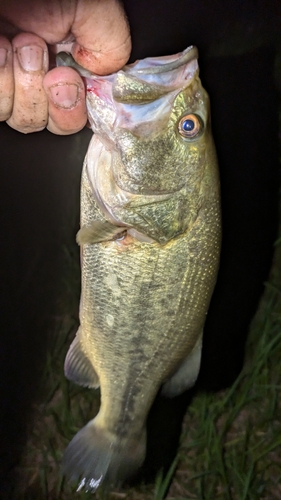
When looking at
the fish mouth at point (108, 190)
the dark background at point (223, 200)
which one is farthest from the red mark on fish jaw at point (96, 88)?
the dark background at point (223, 200)

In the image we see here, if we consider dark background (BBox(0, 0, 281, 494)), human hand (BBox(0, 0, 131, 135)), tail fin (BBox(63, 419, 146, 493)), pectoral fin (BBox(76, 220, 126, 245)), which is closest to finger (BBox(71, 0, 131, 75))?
human hand (BBox(0, 0, 131, 135))

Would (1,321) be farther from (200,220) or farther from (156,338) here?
(200,220)

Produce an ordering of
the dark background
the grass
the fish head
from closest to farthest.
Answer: the fish head
the dark background
the grass

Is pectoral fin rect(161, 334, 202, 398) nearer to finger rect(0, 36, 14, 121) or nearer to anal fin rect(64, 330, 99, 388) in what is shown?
anal fin rect(64, 330, 99, 388)

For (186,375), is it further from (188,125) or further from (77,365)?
(188,125)

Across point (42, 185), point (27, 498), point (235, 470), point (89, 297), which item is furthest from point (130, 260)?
point (27, 498)

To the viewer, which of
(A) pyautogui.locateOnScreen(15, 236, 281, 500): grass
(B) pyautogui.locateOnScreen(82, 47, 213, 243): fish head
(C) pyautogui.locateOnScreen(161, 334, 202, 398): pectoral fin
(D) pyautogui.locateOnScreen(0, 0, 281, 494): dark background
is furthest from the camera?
(A) pyautogui.locateOnScreen(15, 236, 281, 500): grass
